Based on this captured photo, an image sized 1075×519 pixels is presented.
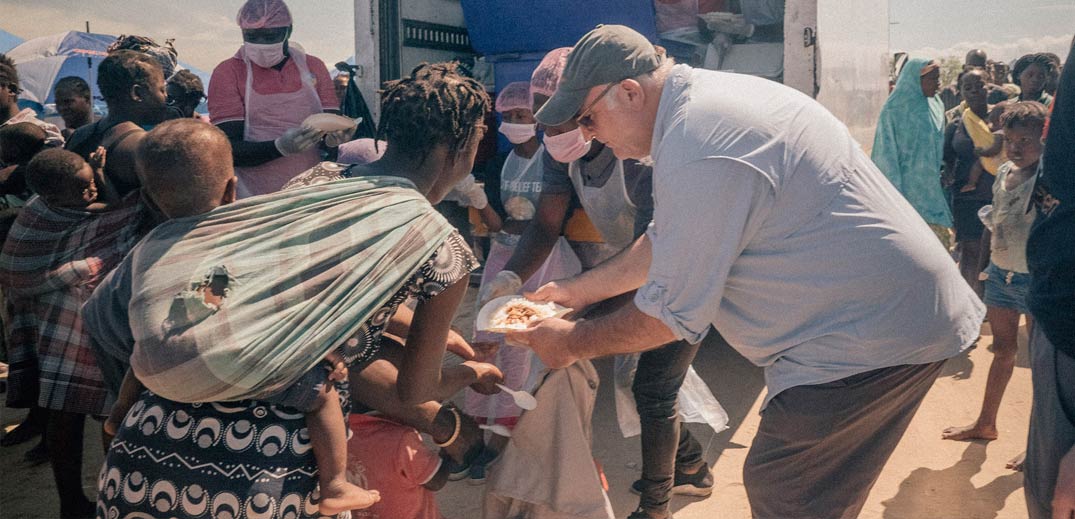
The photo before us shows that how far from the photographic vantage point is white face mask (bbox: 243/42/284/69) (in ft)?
14.5

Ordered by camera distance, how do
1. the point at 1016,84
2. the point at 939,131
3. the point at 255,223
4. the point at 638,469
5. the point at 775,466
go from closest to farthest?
1. the point at 255,223
2. the point at 775,466
3. the point at 638,469
4. the point at 939,131
5. the point at 1016,84

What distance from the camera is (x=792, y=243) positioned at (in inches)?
74.4

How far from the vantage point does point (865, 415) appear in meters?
2.00

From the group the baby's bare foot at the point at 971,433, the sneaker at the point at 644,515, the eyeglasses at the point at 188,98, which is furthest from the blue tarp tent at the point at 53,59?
the baby's bare foot at the point at 971,433

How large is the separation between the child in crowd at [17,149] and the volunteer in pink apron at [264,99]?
0.85 m

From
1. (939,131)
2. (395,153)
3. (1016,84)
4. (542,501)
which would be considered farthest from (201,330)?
(1016,84)

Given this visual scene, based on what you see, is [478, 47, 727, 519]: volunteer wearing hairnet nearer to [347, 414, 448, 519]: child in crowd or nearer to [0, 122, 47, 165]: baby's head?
[347, 414, 448, 519]: child in crowd

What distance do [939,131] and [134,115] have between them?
5529 mm

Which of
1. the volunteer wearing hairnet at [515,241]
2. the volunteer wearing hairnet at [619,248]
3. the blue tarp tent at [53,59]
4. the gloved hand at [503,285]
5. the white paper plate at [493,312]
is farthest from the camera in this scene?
the blue tarp tent at [53,59]

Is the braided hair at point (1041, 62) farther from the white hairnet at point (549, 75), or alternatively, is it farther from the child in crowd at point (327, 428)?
the child in crowd at point (327, 428)

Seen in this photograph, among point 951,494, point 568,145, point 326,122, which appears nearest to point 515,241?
point 568,145

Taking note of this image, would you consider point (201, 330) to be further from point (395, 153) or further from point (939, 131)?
point (939, 131)

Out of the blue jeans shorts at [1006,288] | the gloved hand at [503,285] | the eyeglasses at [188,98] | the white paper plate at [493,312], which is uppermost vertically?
the eyeglasses at [188,98]

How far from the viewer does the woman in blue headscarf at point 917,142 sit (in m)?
6.04
